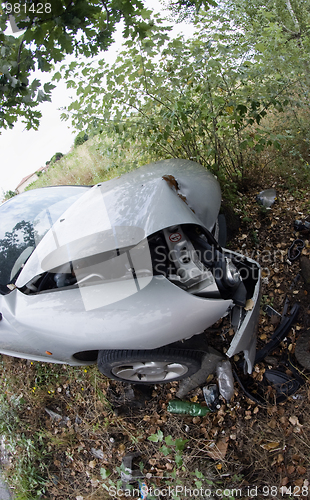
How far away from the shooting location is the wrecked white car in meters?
1.75

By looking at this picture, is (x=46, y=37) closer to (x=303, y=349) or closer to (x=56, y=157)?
(x=303, y=349)

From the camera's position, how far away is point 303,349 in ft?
7.24

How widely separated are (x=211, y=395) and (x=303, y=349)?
0.81m

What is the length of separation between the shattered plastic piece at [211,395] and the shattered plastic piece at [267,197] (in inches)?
82.8

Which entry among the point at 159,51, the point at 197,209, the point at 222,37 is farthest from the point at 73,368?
the point at 222,37

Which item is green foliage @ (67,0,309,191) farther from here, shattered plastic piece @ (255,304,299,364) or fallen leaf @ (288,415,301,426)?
fallen leaf @ (288,415,301,426)

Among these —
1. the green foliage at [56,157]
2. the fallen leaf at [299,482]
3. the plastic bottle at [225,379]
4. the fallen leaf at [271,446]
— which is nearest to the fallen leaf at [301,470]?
the fallen leaf at [299,482]

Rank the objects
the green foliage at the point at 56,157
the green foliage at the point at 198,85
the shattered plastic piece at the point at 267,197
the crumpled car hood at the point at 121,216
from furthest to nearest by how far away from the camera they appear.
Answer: the green foliage at the point at 56,157 < the shattered plastic piece at the point at 267,197 < the green foliage at the point at 198,85 < the crumpled car hood at the point at 121,216

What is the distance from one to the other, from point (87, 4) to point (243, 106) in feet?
5.22

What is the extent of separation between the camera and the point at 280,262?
2859 mm

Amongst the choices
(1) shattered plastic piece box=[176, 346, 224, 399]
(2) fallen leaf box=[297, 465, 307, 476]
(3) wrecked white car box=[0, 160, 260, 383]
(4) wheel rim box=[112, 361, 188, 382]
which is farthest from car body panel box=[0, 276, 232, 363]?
(2) fallen leaf box=[297, 465, 307, 476]

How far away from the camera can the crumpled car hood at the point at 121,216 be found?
5.91 feet

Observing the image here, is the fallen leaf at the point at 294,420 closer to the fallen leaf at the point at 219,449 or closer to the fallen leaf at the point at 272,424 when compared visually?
the fallen leaf at the point at 272,424

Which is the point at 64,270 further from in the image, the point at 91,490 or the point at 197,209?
the point at 91,490
